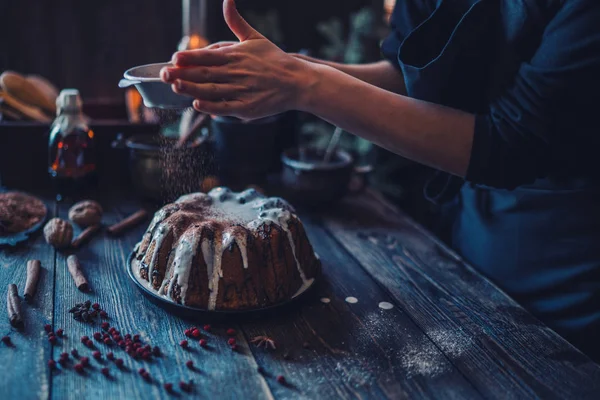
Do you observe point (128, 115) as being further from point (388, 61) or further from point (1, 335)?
point (1, 335)

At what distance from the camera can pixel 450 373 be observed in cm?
113

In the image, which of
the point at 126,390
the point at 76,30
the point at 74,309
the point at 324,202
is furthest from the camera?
the point at 76,30

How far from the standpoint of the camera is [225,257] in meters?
1.27

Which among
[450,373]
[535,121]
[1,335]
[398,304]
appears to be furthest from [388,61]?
[1,335]

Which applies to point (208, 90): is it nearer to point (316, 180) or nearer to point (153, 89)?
point (153, 89)

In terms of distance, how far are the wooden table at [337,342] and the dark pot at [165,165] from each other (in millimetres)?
261

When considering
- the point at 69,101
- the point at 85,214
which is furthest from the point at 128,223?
the point at 69,101

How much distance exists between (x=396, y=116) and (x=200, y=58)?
47cm

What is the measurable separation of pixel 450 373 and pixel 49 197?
1.51 metres

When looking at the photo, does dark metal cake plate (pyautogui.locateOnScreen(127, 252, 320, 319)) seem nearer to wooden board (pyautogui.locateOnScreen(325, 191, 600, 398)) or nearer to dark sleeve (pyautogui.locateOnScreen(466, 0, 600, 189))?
wooden board (pyautogui.locateOnScreen(325, 191, 600, 398))

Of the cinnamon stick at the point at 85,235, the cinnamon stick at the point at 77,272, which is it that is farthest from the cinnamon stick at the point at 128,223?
the cinnamon stick at the point at 77,272

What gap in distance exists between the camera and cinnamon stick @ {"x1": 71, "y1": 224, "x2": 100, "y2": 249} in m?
1.63

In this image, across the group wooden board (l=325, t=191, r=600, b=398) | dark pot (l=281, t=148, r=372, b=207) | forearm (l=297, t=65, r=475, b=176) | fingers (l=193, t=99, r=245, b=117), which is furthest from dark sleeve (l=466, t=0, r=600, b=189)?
dark pot (l=281, t=148, r=372, b=207)

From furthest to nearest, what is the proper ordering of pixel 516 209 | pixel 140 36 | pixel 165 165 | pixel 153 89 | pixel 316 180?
pixel 140 36 → pixel 316 180 → pixel 165 165 → pixel 516 209 → pixel 153 89
